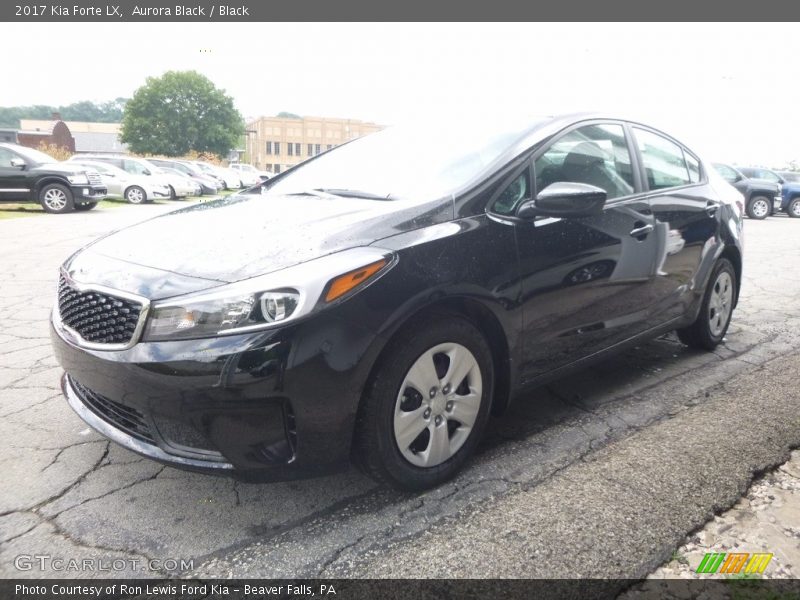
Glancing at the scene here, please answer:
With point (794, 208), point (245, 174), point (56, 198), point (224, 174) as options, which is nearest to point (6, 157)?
point (56, 198)

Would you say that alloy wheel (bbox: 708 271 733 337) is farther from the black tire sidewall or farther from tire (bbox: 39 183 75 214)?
tire (bbox: 39 183 75 214)

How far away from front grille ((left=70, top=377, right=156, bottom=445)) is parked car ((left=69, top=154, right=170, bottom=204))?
18975mm

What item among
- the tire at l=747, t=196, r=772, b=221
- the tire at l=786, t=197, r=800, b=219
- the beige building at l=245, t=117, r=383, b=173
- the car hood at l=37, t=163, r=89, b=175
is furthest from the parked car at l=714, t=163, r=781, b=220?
the beige building at l=245, t=117, r=383, b=173

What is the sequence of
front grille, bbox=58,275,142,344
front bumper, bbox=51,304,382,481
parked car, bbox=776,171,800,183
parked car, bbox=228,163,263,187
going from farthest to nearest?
parked car, bbox=228,163,263,187, parked car, bbox=776,171,800,183, front grille, bbox=58,275,142,344, front bumper, bbox=51,304,382,481

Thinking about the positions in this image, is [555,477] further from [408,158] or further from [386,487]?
[408,158]

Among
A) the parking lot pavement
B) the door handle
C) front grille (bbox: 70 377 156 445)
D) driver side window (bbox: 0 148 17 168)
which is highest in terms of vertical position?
driver side window (bbox: 0 148 17 168)

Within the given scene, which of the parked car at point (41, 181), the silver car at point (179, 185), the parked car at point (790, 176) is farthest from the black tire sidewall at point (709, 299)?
the silver car at point (179, 185)

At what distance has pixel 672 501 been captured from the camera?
7.73 feet

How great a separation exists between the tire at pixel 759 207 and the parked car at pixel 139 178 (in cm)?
1859

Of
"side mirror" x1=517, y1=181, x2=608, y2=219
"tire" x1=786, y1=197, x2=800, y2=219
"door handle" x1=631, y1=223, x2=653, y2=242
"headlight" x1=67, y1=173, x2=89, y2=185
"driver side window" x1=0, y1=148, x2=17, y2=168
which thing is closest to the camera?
"side mirror" x1=517, y1=181, x2=608, y2=219

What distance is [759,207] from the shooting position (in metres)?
18.7

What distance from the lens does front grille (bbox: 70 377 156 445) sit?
2141mm

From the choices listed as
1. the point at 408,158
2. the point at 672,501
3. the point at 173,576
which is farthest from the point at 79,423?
the point at 672,501

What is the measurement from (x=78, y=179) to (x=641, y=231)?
46.3ft
